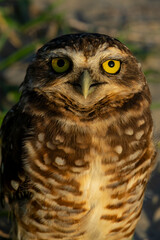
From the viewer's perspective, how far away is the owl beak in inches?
96.1

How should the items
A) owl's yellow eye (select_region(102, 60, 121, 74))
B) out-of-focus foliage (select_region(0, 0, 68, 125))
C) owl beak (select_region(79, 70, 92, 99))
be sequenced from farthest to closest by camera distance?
out-of-focus foliage (select_region(0, 0, 68, 125))
owl's yellow eye (select_region(102, 60, 121, 74))
owl beak (select_region(79, 70, 92, 99))

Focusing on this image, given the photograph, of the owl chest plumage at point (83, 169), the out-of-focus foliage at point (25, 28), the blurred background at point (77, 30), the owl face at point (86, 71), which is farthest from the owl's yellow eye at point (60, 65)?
the out-of-focus foliage at point (25, 28)

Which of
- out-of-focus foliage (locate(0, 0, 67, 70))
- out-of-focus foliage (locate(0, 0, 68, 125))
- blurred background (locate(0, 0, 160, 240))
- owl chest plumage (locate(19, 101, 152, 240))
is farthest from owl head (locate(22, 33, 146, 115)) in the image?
out-of-focus foliage (locate(0, 0, 67, 70))

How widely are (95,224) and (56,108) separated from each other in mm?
736

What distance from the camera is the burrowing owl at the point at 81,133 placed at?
8.41 ft

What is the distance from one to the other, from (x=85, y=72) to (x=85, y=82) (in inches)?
2.5

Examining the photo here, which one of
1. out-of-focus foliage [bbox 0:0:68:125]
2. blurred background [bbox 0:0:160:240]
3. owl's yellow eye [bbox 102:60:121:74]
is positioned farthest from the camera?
out-of-focus foliage [bbox 0:0:68:125]

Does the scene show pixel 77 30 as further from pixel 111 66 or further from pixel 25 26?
pixel 111 66

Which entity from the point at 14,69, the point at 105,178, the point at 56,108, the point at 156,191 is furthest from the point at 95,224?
the point at 14,69

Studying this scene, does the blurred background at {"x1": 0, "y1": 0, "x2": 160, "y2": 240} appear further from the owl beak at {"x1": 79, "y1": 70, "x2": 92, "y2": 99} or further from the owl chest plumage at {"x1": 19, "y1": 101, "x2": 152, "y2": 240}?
the owl beak at {"x1": 79, "y1": 70, "x2": 92, "y2": 99}

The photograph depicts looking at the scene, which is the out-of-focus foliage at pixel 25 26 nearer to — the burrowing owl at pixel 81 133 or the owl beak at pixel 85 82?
the burrowing owl at pixel 81 133

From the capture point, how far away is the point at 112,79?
2.56m

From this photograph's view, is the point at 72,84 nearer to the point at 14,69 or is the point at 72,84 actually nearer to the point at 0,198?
the point at 0,198

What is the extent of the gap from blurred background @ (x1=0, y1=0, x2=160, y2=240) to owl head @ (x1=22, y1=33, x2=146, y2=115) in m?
1.22
